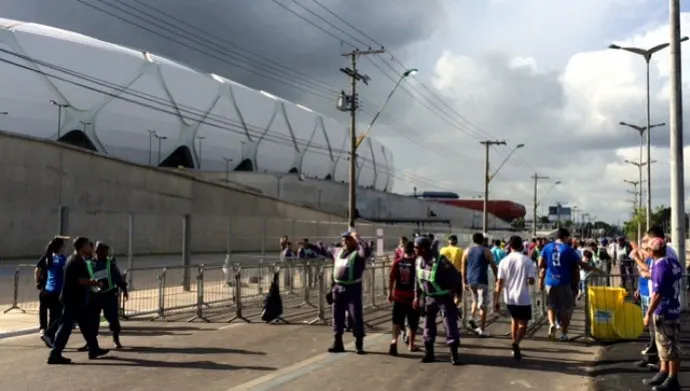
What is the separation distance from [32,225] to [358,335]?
2228cm

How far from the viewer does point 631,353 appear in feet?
31.8

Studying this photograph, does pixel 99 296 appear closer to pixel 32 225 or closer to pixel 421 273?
pixel 421 273

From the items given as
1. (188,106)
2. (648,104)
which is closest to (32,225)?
(648,104)

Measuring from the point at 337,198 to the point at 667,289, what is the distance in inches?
3030

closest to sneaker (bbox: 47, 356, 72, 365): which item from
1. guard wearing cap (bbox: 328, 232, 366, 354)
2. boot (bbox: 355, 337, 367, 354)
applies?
guard wearing cap (bbox: 328, 232, 366, 354)

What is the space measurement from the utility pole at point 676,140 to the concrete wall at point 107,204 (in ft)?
49.9

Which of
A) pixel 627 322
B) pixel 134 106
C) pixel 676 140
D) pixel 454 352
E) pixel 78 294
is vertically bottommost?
pixel 454 352

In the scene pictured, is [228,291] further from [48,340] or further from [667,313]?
[667,313]

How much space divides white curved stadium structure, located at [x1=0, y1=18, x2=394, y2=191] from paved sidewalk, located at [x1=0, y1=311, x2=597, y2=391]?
57.9m

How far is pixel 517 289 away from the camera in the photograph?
30.8 feet

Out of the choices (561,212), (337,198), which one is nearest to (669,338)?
(337,198)

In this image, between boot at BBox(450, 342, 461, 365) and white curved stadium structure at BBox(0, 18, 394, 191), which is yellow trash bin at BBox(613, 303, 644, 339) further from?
white curved stadium structure at BBox(0, 18, 394, 191)

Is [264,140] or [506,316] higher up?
[264,140]

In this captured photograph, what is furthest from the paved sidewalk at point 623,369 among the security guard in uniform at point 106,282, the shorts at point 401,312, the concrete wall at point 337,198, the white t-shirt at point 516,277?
the concrete wall at point 337,198
